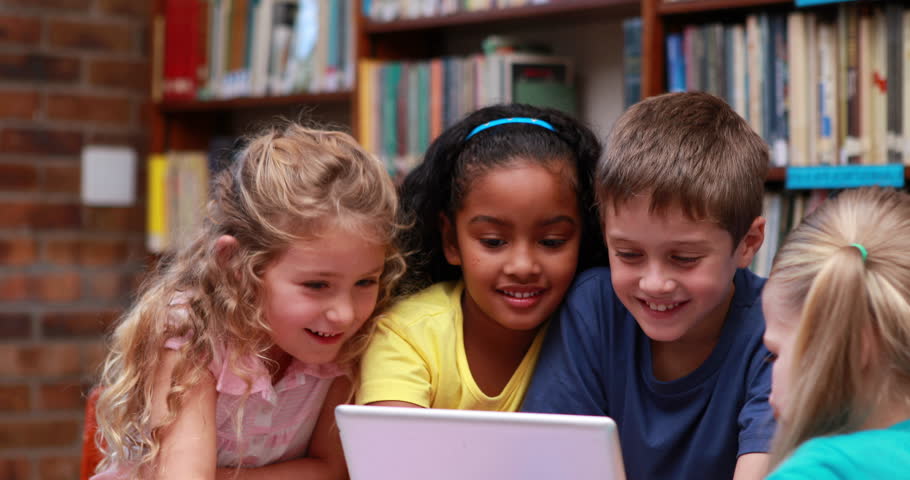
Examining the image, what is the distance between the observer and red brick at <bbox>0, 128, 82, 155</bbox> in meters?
2.67

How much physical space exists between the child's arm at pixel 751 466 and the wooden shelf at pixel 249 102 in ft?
5.41

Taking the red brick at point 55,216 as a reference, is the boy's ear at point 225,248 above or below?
below

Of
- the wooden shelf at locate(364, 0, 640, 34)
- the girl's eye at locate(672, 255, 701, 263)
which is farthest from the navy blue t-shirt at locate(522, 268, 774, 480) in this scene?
the wooden shelf at locate(364, 0, 640, 34)

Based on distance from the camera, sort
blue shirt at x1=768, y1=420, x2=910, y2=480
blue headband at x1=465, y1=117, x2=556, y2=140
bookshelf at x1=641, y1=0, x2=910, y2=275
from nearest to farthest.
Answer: blue shirt at x1=768, y1=420, x2=910, y2=480, blue headband at x1=465, y1=117, x2=556, y2=140, bookshelf at x1=641, y1=0, x2=910, y2=275

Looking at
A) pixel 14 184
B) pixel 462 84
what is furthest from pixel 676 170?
pixel 14 184

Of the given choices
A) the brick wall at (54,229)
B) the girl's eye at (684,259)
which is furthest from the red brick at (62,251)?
the girl's eye at (684,259)

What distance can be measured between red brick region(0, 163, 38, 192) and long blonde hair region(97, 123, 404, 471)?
4.94 ft

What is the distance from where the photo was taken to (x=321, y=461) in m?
1.44

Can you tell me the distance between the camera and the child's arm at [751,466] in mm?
1073

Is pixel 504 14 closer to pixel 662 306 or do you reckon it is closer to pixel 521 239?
pixel 521 239

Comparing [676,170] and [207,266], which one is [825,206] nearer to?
[676,170]

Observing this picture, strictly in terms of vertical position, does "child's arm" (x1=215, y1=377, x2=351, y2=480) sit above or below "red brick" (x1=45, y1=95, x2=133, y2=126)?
below

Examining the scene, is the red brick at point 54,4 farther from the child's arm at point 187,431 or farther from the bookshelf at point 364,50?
the child's arm at point 187,431

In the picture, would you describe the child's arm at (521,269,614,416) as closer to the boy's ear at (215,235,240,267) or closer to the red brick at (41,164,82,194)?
the boy's ear at (215,235,240,267)
